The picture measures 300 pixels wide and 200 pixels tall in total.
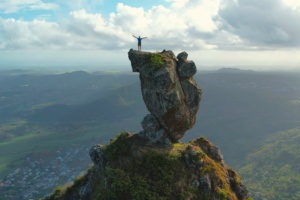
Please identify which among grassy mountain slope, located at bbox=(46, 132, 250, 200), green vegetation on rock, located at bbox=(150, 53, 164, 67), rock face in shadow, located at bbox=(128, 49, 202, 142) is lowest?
grassy mountain slope, located at bbox=(46, 132, 250, 200)

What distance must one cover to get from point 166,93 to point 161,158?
8.42 meters

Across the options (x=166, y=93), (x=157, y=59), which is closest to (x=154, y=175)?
(x=166, y=93)

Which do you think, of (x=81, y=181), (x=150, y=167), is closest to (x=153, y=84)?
(x=150, y=167)

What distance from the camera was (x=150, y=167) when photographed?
41.4 meters

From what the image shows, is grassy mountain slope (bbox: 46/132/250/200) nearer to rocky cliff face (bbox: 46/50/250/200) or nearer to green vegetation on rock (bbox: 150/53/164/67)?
rocky cliff face (bbox: 46/50/250/200)

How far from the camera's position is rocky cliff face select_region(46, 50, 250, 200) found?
40.2m

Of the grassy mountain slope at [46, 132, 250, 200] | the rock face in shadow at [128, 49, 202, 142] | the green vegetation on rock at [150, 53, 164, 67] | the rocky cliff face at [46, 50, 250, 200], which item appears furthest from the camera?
the green vegetation on rock at [150, 53, 164, 67]

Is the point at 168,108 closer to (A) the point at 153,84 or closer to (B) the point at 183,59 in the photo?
(A) the point at 153,84

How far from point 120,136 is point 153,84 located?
877cm

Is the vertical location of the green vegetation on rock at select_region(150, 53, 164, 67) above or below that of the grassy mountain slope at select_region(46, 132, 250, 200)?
above

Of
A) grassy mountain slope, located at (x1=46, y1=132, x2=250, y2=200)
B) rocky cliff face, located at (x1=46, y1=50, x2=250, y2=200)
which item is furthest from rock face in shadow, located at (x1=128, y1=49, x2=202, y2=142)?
grassy mountain slope, located at (x1=46, y1=132, x2=250, y2=200)

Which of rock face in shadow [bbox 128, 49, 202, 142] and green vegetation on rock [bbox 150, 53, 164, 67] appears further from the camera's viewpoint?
green vegetation on rock [bbox 150, 53, 164, 67]

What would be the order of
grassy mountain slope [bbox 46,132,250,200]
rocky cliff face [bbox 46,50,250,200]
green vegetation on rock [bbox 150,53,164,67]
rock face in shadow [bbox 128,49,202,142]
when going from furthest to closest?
green vegetation on rock [bbox 150,53,164,67]
rock face in shadow [bbox 128,49,202,142]
rocky cliff face [bbox 46,50,250,200]
grassy mountain slope [bbox 46,132,250,200]

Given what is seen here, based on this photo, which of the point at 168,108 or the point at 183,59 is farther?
the point at 183,59
